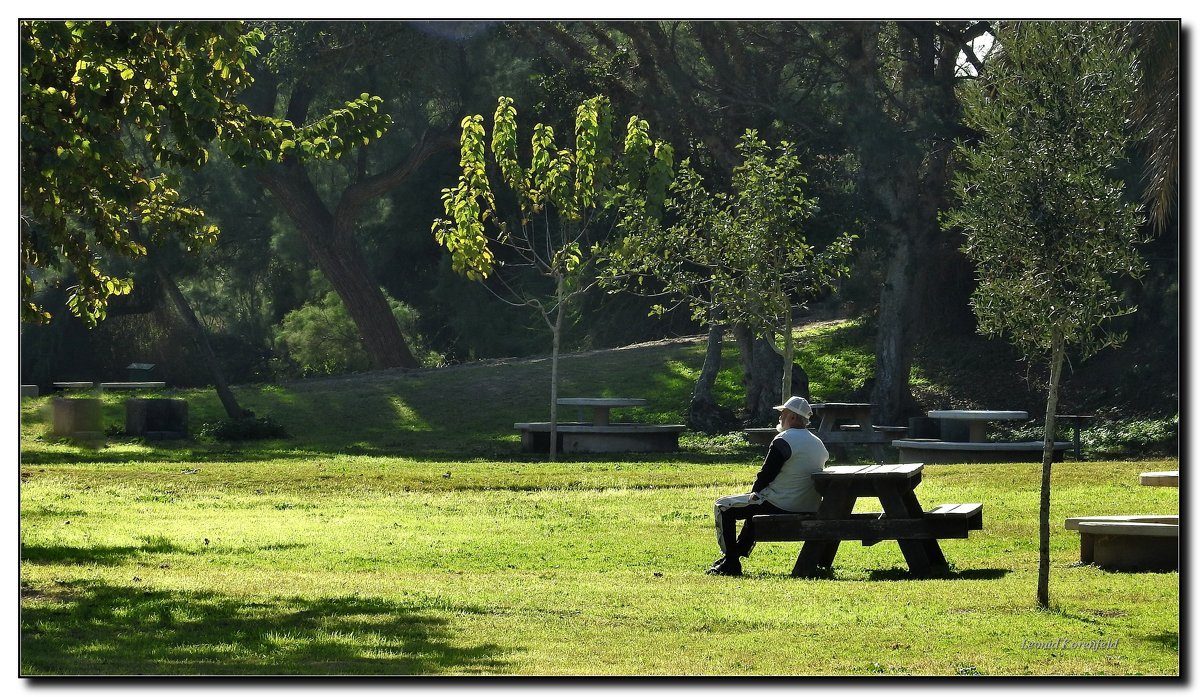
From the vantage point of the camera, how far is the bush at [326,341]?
41750 millimetres

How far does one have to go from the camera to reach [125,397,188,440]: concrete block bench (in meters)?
27.8

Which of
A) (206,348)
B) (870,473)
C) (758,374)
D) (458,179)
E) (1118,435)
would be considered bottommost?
(1118,435)

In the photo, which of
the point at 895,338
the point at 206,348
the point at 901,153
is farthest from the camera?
the point at 206,348

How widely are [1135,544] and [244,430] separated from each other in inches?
785

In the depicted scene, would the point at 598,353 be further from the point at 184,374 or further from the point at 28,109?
the point at 28,109

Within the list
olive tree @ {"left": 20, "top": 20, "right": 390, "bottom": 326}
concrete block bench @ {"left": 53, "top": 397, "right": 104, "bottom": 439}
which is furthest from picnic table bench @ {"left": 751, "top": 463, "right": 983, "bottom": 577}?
concrete block bench @ {"left": 53, "top": 397, "right": 104, "bottom": 439}

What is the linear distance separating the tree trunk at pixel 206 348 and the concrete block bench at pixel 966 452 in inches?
511

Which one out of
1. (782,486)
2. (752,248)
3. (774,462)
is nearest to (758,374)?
(752,248)

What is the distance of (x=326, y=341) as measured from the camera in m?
41.9

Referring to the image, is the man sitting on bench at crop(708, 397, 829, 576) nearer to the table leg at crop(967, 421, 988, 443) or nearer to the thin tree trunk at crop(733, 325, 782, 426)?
the table leg at crop(967, 421, 988, 443)

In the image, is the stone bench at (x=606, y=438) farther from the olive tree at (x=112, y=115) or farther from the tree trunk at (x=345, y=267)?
the olive tree at (x=112, y=115)

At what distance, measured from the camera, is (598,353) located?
37938mm

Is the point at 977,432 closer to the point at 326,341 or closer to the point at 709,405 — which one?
the point at 709,405

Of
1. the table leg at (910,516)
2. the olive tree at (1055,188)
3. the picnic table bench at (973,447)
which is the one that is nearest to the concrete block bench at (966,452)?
the picnic table bench at (973,447)
